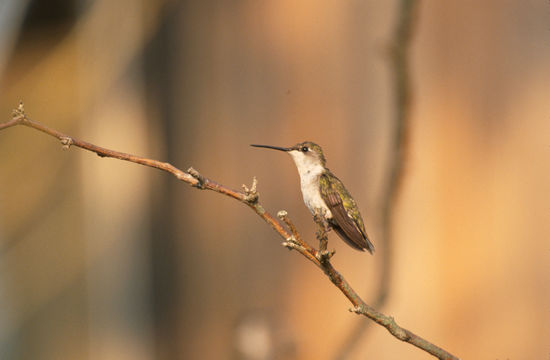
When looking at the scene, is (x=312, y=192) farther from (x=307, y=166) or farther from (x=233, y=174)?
(x=233, y=174)

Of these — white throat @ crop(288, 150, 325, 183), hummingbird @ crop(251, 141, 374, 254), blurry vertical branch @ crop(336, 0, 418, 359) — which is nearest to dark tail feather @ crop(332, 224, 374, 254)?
hummingbird @ crop(251, 141, 374, 254)

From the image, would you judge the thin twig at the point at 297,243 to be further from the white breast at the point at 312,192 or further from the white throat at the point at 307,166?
the white throat at the point at 307,166

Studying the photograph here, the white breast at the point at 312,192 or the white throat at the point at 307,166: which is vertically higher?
the white throat at the point at 307,166

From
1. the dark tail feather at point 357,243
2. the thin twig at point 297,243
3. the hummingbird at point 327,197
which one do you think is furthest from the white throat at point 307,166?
the thin twig at point 297,243

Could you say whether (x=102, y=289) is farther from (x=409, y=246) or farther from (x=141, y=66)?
(x=409, y=246)

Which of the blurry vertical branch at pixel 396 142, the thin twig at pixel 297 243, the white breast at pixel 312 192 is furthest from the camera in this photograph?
the blurry vertical branch at pixel 396 142

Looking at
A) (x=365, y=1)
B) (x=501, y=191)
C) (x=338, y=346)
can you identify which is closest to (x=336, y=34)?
(x=365, y=1)

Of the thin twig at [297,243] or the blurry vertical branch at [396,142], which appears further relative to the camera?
the blurry vertical branch at [396,142]
